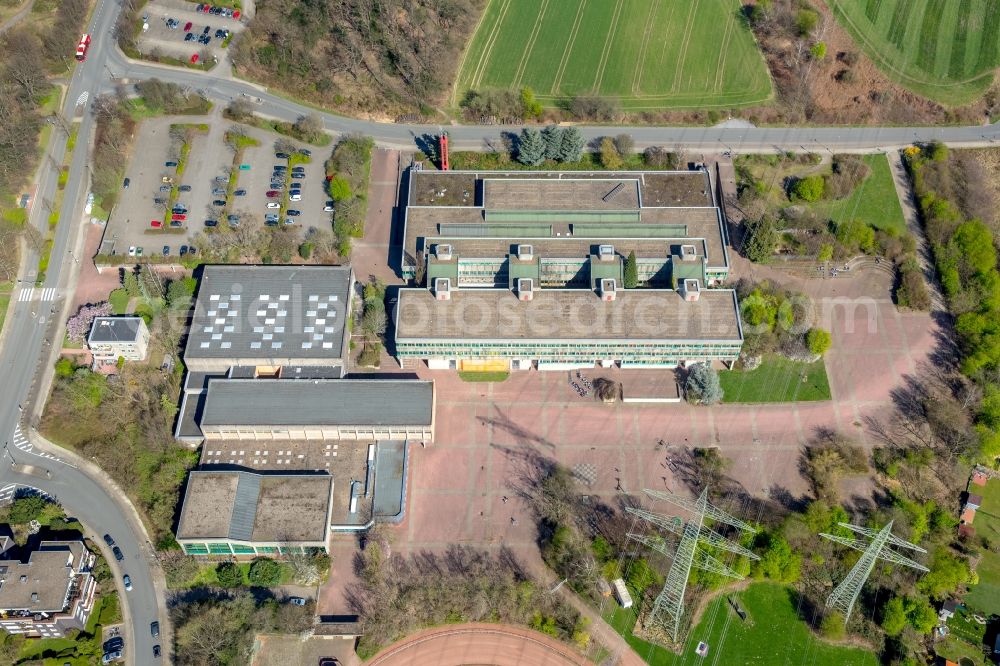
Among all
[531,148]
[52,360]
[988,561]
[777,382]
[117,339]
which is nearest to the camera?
[988,561]

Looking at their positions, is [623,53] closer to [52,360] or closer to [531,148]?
[531,148]

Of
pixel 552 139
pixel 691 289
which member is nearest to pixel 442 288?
pixel 691 289

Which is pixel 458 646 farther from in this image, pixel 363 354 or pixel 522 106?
pixel 522 106

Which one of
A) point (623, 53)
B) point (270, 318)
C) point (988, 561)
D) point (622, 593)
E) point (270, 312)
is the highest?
point (623, 53)

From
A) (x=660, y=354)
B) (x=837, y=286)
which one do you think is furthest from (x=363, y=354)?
(x=837, y=286)

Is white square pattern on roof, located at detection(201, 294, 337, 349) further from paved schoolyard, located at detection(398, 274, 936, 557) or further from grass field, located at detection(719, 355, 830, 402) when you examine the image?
grass field, located at detection(719, 355, 830, 402)
